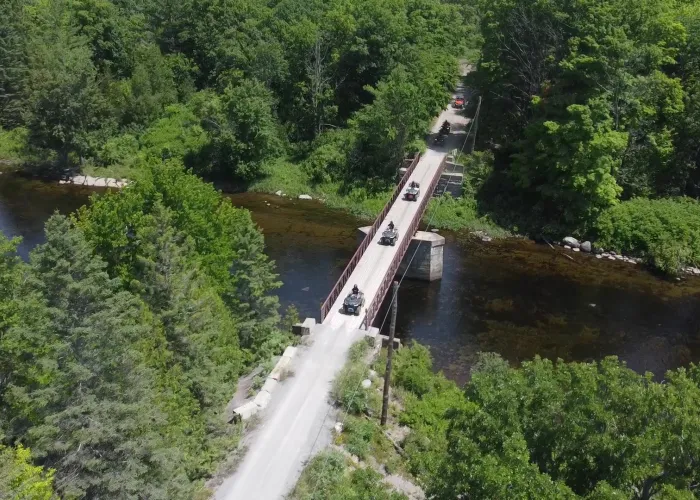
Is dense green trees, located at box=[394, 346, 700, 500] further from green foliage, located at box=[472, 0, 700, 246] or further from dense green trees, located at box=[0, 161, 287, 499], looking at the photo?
green foliage, located at box=[472, 0, 700, 246]

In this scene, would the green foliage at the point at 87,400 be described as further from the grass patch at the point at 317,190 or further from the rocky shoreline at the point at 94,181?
the rocky shoreline at the point at 94,181

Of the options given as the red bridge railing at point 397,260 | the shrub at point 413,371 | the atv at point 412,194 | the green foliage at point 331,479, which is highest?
the atv at point 412,194

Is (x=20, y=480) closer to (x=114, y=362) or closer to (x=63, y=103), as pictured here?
(x=114, y=362)

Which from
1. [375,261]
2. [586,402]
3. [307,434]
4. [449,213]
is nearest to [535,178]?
[449,213]

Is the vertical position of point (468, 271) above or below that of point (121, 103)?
below

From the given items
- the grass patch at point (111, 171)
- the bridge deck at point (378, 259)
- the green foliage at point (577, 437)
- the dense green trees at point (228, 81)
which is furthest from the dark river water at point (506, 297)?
the green foliage at point (577, 437)

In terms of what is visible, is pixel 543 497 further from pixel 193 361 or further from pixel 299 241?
pixel 299 241

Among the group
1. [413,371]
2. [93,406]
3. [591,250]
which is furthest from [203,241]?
[591,250]
